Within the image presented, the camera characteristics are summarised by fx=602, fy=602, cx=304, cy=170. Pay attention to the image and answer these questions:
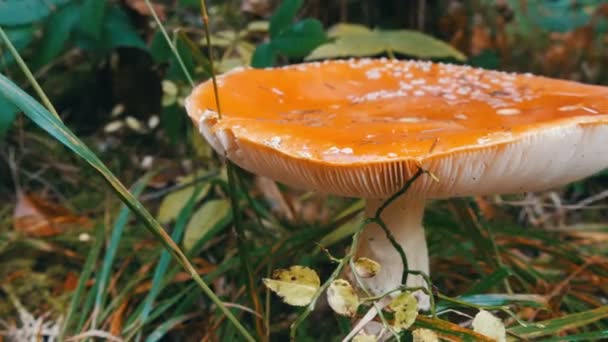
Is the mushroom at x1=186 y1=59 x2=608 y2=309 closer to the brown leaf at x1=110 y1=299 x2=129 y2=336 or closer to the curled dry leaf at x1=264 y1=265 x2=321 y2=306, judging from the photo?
the curled dry leaf at x1=264 y1=265 x2=321 y2=306

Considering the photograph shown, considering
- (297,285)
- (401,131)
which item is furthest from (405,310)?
(401,131)

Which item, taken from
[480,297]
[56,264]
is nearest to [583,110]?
[480,297]

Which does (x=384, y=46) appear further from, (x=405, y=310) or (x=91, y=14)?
(x=405, y=310)

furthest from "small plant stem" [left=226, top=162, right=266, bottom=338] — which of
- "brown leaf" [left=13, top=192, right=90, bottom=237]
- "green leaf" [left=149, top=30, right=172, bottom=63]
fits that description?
"brown leaf" [left=13, top=192, right=90, bottom=237]

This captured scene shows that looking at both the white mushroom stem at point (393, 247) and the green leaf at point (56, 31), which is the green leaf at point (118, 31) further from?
the white mushroom stem at point (393, 247)

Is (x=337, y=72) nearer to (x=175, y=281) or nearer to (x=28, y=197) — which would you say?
(x=175, y=281)
